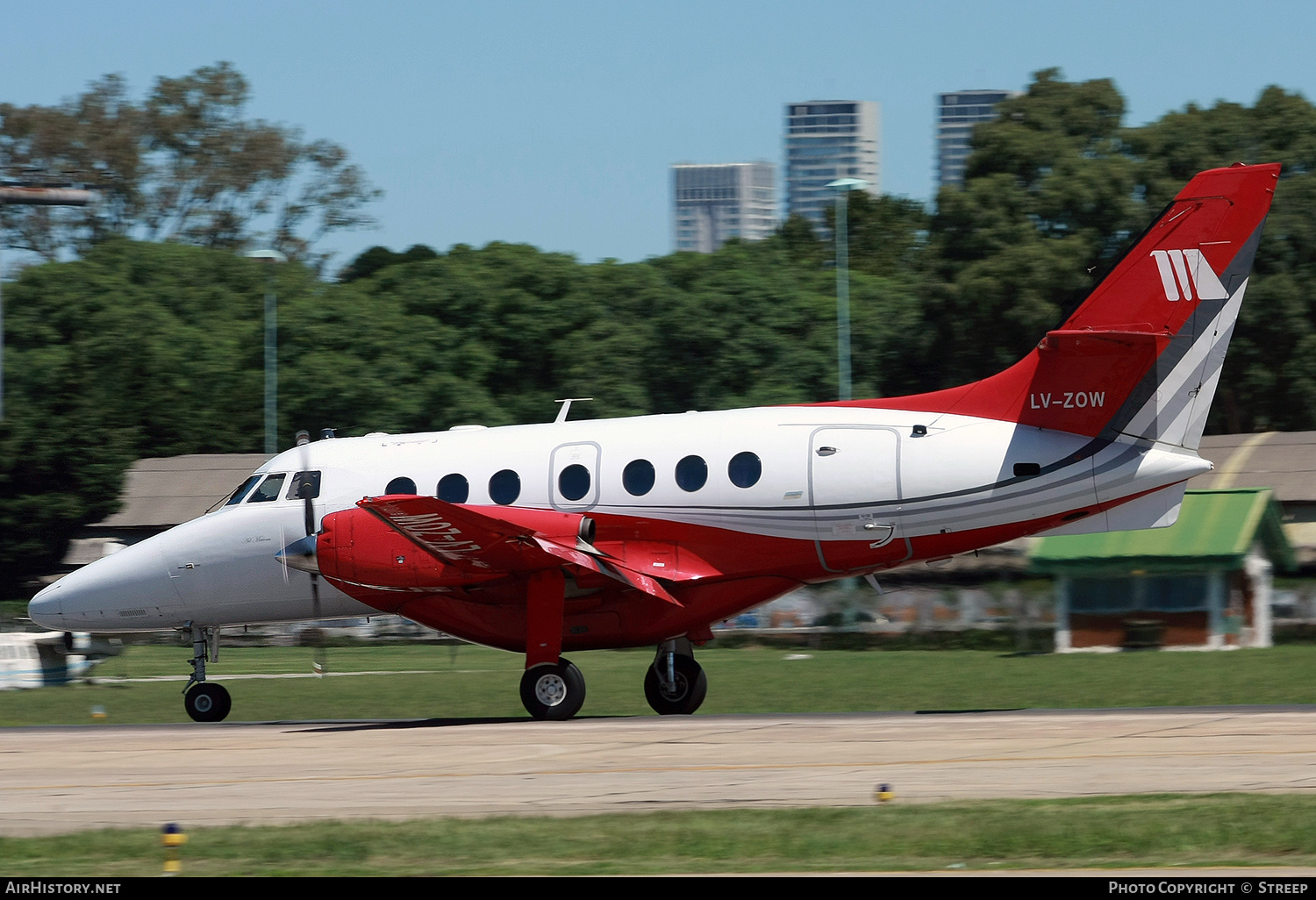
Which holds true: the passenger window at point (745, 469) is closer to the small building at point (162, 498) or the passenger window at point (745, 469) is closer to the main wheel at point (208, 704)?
the main wheel at point (208, 704)

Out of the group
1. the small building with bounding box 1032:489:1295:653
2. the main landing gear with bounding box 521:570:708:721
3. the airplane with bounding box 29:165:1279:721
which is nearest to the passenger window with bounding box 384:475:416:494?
the airplane with bounding box 29:165:1279:721

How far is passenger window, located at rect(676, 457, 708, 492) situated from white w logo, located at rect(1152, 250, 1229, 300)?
232 inches

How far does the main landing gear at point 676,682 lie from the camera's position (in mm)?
21000

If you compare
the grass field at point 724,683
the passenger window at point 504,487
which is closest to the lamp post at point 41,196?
the grass field at point 724,683

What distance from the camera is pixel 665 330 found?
49.9m

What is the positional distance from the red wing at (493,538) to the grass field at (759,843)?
701 cm

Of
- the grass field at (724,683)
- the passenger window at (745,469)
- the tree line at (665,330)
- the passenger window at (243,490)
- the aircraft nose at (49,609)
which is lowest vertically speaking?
the grass field at (724,683)

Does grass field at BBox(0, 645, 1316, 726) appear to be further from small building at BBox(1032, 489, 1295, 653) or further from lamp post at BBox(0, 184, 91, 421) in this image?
lamp post at BBox(0, 184, 91, 421)

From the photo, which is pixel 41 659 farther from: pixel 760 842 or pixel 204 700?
pixel 760 842

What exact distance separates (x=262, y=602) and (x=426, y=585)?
9.93 ft

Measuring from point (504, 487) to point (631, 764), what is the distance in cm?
646

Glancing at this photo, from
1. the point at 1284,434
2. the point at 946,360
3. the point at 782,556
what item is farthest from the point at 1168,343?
the point at 946,360

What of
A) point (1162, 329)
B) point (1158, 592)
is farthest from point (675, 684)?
point (1158, 592)

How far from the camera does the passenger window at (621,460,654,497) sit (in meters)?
20.0
